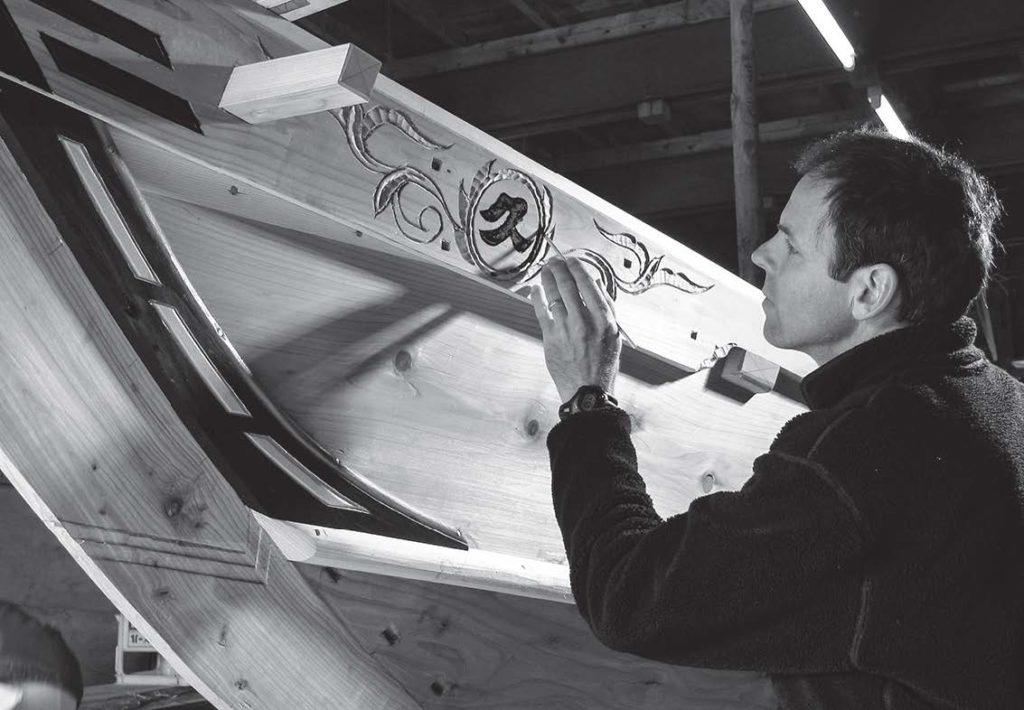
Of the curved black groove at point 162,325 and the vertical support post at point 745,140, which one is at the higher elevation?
the vertical support post at point 745,140

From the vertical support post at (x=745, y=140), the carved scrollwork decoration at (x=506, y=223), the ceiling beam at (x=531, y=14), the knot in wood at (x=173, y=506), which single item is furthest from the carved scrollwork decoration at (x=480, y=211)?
the ceiling beam at (x=531, y=14)

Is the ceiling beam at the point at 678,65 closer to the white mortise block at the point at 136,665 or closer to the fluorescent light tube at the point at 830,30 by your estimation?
the fluorescent light tube at the point at 830,30

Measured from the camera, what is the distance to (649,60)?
4.95 metres

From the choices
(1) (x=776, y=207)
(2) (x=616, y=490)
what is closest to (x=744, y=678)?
(2) (x=616, y=490)

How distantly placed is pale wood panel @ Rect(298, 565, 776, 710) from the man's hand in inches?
15.3

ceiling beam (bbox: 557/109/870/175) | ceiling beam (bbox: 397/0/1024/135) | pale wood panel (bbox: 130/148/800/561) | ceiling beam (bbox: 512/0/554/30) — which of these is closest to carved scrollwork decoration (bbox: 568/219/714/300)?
pale wood panel (bbox: 130/148/800/561)

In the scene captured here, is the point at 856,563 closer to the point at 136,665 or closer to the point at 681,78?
the point at 136,665

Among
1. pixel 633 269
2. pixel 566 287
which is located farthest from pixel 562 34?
pixel 566 287

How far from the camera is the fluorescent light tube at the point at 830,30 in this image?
375cm

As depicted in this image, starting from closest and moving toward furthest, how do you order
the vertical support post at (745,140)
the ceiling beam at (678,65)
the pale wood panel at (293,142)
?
the pale wood panel at (293,142)
the vertical support post at (745,140)
the ceiling beam at (678,65)

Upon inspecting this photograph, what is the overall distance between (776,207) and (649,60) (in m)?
2.81

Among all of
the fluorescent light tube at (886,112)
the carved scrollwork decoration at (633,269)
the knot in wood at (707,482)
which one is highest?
the fluorescent light tube at (886,112)

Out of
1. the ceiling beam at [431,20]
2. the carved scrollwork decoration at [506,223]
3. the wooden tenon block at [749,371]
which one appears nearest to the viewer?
the carved scrollwork decoration at [506,223]

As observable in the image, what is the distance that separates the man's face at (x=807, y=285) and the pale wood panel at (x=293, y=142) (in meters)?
0.44
